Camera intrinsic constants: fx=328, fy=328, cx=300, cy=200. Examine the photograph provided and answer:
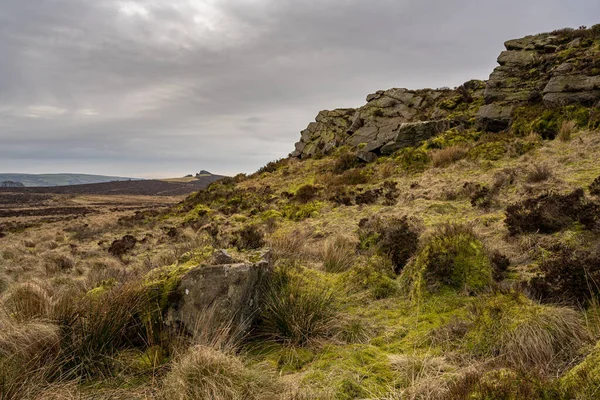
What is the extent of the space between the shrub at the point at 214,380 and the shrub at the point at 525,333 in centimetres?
203

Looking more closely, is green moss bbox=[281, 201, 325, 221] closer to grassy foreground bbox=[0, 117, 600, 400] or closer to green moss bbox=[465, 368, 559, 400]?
grassy foreground bbox=[0, 117, 600, 400]

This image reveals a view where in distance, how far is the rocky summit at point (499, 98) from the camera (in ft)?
49.4

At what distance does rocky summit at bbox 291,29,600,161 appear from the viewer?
15047 millimetres

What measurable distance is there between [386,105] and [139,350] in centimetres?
2539

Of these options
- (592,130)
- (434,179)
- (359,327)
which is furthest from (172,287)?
(592,130)

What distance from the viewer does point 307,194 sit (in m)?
16.5

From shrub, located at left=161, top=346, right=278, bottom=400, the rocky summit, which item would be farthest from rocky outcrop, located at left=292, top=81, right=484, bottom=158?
shrub, located at left=161, top=346, right=278, bottom=400

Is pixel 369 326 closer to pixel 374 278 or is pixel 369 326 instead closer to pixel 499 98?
pixel 374 278

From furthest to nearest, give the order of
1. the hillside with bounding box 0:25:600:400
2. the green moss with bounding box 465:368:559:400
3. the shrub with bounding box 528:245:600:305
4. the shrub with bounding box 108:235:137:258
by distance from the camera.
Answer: the shrub with bounding box 108:235:137:258 < the shrub with bounding box 528:245:600:305 < the hillside with bounding box 0:25:600:400 < the green moss with bounding box 465:368:559:400

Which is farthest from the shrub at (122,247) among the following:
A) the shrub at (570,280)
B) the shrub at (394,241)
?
the shrub at (570,280)

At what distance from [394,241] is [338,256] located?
3.73 feet

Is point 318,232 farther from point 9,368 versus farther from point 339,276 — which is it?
point 9,368

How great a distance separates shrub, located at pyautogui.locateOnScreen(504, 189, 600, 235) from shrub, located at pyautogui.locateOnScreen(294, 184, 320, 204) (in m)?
10.3

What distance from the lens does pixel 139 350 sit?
355 cm
